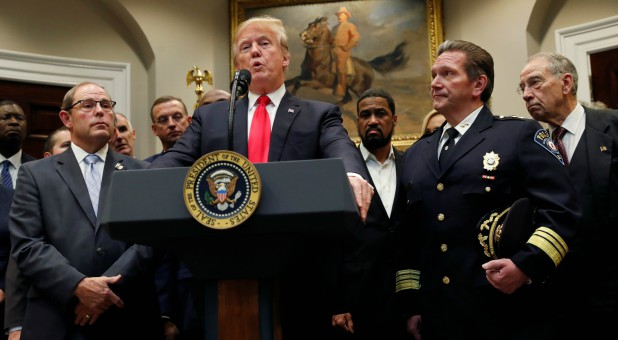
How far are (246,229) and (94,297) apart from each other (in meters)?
1.39

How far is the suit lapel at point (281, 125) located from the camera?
2.76 meters

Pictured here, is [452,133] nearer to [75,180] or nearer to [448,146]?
[448,146]

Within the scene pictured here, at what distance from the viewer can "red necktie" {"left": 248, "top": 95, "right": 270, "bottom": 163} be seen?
2789mm

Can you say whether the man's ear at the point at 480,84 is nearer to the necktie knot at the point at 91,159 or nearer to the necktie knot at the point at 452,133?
the necktie knot at the point at 452,133

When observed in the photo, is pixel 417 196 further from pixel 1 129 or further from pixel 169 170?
pixel 1 129

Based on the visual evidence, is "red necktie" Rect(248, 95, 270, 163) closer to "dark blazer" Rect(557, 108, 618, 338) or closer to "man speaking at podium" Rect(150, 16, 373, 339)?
"man speaking at podium" Rect(150, 16, 373, 339)

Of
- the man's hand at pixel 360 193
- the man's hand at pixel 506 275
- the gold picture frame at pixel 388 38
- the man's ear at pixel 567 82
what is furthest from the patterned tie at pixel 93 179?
the gold picture frame at pixel 388 38

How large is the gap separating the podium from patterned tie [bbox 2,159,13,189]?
142 inches

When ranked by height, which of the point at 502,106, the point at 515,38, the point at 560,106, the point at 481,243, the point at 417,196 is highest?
the point at 515,38

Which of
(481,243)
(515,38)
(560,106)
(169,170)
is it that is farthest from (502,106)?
(169,170)

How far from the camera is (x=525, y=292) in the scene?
2828mm

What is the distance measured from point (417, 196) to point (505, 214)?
0.42 m

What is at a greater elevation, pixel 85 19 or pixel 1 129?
pixel 85 19

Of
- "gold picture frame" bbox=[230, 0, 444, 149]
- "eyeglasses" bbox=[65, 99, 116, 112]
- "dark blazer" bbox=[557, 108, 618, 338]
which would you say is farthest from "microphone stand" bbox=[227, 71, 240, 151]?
"gold picture frame" bbox=[230, 0, 444, 149]
